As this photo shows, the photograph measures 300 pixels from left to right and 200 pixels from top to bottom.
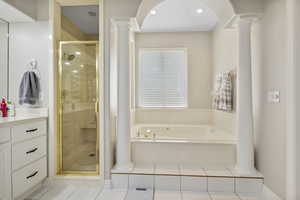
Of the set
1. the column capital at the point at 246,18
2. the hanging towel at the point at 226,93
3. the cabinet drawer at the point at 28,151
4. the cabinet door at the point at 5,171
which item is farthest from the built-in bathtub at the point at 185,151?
the column capital at the point at 246,18

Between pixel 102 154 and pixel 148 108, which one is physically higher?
pixel 148 108

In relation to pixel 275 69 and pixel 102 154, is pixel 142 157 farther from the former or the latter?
pixel 275 69

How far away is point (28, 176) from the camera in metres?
2.05

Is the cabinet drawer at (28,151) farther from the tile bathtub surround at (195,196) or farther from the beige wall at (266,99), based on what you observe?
the beige wall at (266,99)

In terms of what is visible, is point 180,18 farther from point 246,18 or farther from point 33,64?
point 33,64

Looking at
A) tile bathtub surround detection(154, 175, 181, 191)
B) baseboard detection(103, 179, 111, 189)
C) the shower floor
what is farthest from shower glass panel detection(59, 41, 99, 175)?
tile bathtub surround detection(154, 175, 181, 191)

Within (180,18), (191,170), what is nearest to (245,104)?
(191,170)

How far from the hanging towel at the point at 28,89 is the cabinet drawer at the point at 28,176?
2.45 ft

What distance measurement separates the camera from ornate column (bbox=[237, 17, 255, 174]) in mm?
2260

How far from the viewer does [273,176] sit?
2.02 m

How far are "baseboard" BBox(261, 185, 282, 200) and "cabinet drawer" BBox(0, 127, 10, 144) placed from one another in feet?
8.74

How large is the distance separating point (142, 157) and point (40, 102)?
1.49 metres

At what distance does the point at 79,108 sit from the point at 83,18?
5.51 ft

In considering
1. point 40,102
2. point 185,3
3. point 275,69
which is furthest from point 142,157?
point 185,3
